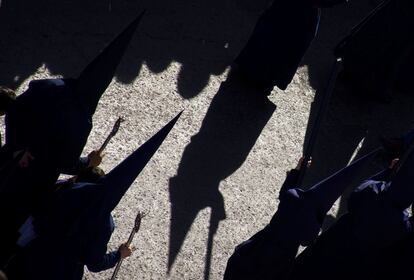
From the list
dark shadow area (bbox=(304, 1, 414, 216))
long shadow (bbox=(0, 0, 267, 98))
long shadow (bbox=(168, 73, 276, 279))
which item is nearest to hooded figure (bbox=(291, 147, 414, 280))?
long shadow (bbox=(168, 73, 276, 279))

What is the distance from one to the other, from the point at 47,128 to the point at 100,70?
547mm

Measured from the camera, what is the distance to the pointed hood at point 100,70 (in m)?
5.73

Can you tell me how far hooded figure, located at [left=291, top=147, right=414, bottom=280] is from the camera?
233 inches

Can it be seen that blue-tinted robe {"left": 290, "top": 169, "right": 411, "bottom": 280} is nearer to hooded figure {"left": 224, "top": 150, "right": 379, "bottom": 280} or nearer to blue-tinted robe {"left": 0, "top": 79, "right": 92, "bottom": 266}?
hooded figure {"left": 224, "top": 150, "right": 379, "bottom": 280}

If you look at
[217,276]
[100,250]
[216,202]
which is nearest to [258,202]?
[216,202]

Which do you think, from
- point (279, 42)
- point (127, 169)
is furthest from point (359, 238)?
point (279, 42)

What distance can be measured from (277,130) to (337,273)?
8.05 feet

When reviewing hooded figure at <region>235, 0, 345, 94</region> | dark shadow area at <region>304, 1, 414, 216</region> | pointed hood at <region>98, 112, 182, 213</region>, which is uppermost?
pointed hood at <region>98, 112, 182, 213</region>

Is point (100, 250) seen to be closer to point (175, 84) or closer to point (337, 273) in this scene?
point (337, 273)

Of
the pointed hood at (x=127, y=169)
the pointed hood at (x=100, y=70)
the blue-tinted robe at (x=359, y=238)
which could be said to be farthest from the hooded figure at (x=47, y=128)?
the blue-tinted robe at (x=359, y=238)

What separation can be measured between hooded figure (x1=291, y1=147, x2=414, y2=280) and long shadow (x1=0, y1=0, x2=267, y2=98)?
103 inches

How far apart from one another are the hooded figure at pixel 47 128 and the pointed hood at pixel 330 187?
165 cm

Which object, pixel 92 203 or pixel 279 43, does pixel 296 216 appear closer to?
pixel 92 203

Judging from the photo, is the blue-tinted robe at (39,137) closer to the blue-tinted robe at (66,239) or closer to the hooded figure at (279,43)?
the blue-tinted robe at (66,239)
